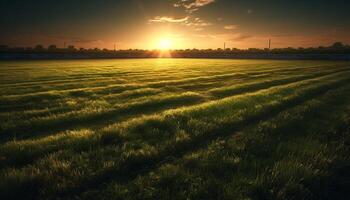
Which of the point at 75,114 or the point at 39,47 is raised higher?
the point at 39,47

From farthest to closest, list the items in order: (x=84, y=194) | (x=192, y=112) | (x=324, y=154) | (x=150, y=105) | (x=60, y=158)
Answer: (x=150, y=105) < (x=192, y=112) < (x=324, y=154) < (x=60, y=158) < (x=84, y=194)

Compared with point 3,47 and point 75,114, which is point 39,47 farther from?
point 75,114

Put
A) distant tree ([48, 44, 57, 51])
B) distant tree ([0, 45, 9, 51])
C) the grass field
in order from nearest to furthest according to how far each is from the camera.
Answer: the grass field < distant tree ([0, 45, 9, 51]) < distant tree ([48, 44, 57, 51])

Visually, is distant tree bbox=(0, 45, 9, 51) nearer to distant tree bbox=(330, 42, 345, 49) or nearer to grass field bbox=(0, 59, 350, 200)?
grass field bbox=(0, 59, 350, 200)

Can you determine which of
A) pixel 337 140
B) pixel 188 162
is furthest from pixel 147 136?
pixel 337 140

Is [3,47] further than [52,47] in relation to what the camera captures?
No

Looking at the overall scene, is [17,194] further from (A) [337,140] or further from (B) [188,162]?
(A) [337,140]

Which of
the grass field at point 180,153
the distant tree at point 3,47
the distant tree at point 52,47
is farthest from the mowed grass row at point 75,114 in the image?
the distant tree at point 52,47

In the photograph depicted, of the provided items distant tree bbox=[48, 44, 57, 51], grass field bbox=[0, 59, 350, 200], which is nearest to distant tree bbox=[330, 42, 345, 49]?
grass field bbox=[0, 59, 350, 200]

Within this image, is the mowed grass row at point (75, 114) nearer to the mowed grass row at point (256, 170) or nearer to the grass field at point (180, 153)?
the grass field at point (180, 153)

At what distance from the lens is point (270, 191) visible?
4129mm

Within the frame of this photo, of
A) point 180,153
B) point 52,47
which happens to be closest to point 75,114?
point 180,153

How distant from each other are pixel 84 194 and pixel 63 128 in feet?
16.1

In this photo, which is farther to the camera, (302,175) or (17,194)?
(302,175)
